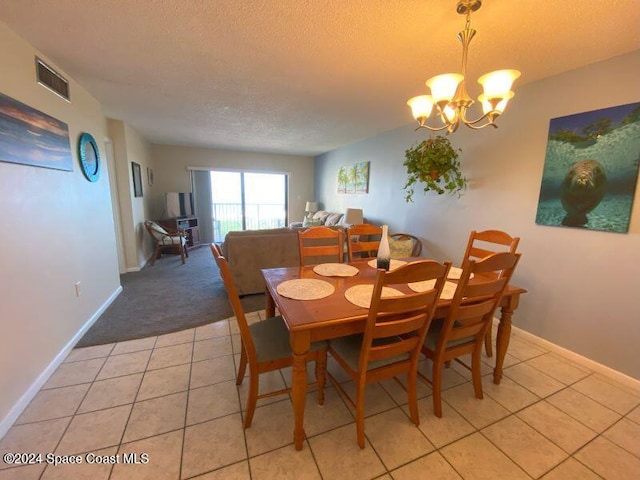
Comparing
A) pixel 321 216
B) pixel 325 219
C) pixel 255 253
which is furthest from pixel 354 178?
pixel 255 253

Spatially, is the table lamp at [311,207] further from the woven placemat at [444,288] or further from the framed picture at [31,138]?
the woven placemat at [444,288]

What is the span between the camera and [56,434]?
1.44 meters

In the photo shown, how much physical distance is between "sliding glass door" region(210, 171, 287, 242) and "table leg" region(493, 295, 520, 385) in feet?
19.7

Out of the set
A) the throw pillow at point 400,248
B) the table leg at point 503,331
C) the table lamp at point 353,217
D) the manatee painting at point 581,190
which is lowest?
the table leg at point 503,331

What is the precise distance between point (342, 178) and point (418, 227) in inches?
95.3

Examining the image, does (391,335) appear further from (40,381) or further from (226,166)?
(226,166)

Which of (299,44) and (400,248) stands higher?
(299,44)

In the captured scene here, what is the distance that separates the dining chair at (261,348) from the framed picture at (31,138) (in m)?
1.43

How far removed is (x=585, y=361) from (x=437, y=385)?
4.93 feet

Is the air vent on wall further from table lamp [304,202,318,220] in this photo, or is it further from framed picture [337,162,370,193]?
table lamp [304,202,318,220]

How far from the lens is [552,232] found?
2.27m

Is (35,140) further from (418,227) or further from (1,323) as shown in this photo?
(418,227)

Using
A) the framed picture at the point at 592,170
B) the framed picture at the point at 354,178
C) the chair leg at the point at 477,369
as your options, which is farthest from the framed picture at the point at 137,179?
the framed picture at the point at 592,170

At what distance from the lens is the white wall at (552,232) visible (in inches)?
74.4
